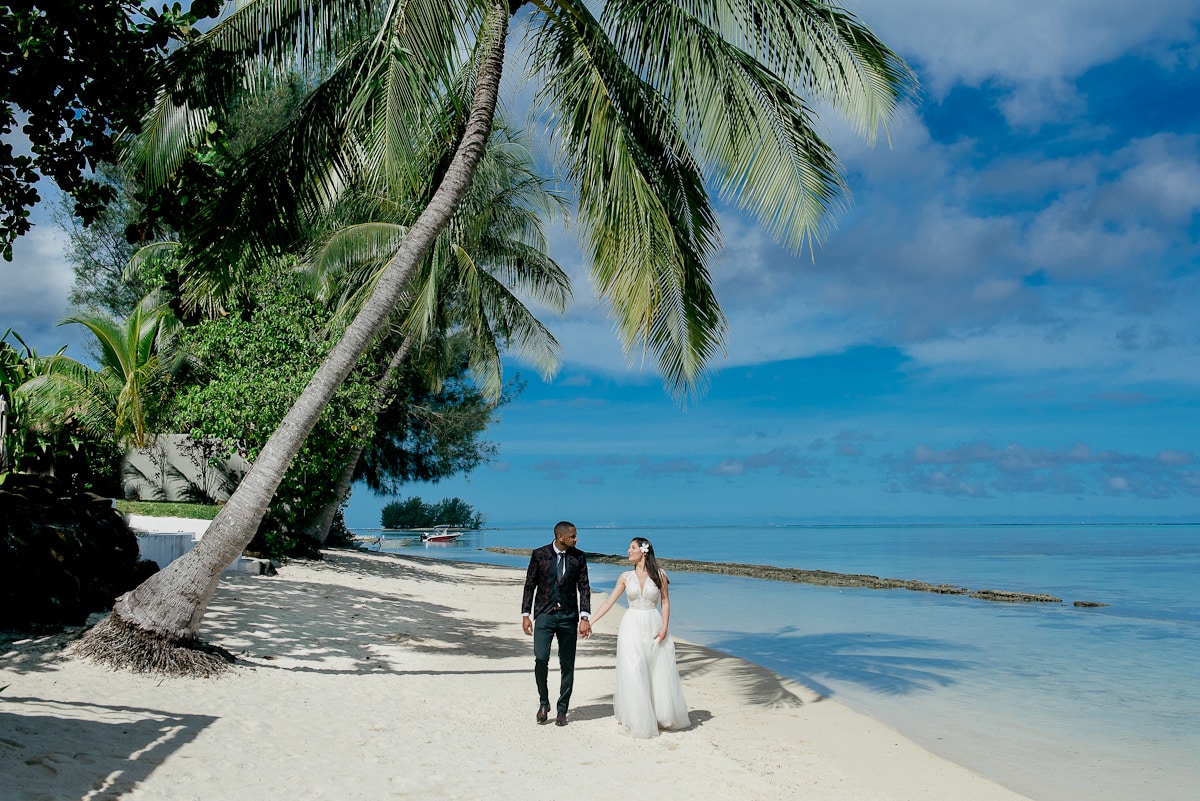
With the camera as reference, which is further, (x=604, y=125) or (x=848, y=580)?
(x=848, y=580)

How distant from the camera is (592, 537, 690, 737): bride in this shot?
7453 millimetres

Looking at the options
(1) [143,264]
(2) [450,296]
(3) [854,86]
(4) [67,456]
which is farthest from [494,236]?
(3) [854,86]

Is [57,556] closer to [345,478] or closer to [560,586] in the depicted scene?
[560,586]

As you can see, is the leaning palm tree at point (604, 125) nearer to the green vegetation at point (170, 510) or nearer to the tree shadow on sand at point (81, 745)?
the tree shadow on sand at point (81, 745)

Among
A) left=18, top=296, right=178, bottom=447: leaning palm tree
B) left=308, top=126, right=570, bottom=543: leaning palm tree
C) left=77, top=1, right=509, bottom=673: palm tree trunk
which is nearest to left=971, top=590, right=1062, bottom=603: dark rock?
left=308, top=126, right=570, bottom=543: leaning palm tree

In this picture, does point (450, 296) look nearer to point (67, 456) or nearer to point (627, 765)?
point (67, 456)

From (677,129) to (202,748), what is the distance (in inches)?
296

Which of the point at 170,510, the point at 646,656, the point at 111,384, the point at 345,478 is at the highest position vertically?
the point at 111,384

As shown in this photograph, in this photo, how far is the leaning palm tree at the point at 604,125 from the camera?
8648 mm

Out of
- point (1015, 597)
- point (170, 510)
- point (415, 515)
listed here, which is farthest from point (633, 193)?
point (415, 515)

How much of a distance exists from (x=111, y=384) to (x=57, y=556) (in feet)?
37.1

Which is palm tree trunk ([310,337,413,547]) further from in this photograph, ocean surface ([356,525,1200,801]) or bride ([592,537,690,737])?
bride ([592,537,690,737])

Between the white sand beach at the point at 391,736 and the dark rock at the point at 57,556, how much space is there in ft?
2.38

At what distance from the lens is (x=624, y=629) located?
25.0 ft
